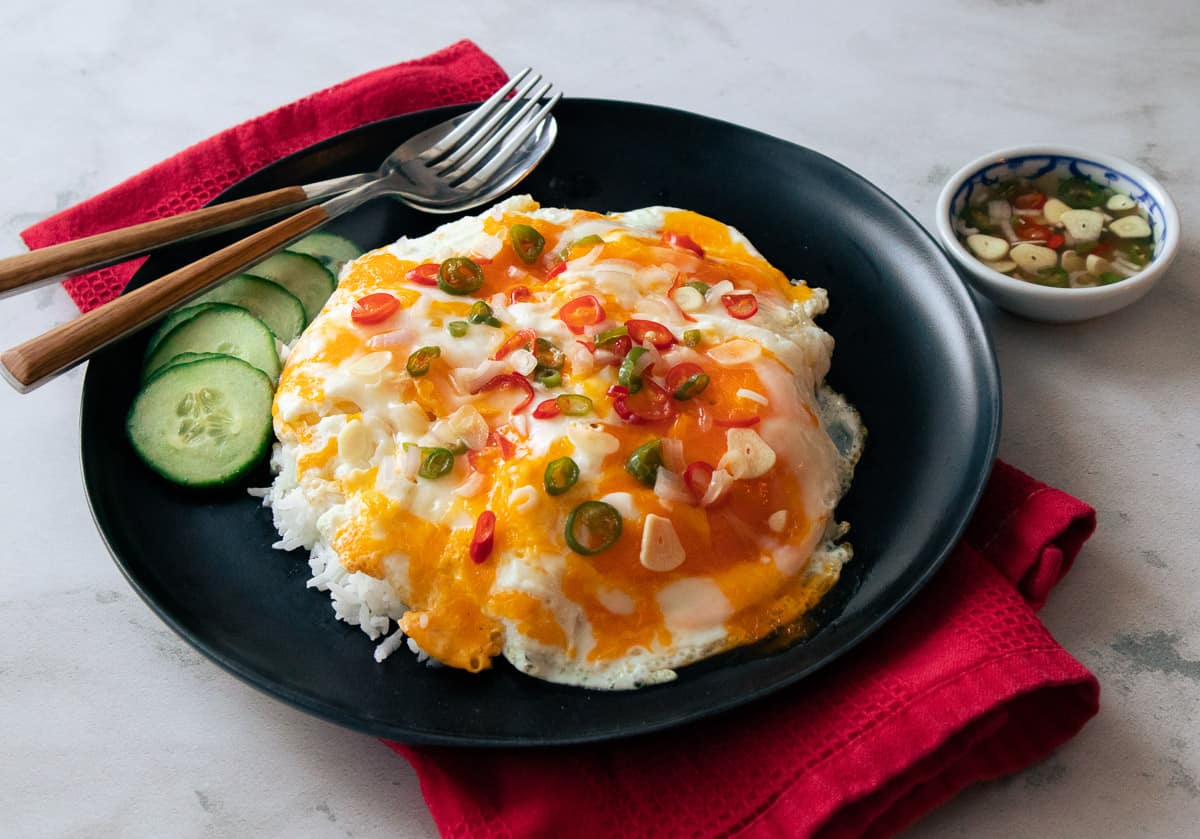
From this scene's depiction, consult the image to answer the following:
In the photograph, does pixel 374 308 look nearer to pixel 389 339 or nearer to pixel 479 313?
pixel 389 339

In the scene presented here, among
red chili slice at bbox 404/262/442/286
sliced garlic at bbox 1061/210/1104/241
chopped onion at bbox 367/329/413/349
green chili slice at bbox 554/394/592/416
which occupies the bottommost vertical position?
sliced garlic at bbox 1061/210/1104/241

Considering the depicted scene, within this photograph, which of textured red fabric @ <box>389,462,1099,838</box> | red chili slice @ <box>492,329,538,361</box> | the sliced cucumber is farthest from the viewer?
the sliced cucumber

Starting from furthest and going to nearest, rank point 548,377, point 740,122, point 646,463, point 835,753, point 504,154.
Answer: point 740,122 → point 504,154 → point 548,377 → point 646,463 → point 835,753

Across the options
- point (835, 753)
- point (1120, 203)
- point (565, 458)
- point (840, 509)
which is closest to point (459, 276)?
point (565, 458)

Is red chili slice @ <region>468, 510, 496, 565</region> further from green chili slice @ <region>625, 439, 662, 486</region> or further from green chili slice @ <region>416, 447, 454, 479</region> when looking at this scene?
green chili slice @ <region>625, 439, 662, 486</region>

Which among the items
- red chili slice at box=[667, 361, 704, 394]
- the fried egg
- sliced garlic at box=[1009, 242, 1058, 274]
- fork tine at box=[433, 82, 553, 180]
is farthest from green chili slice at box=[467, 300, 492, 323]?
sliced garlic at box=[1009, 242, 1058, 274]

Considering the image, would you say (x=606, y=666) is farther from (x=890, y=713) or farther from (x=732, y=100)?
(x=732, y=100)
